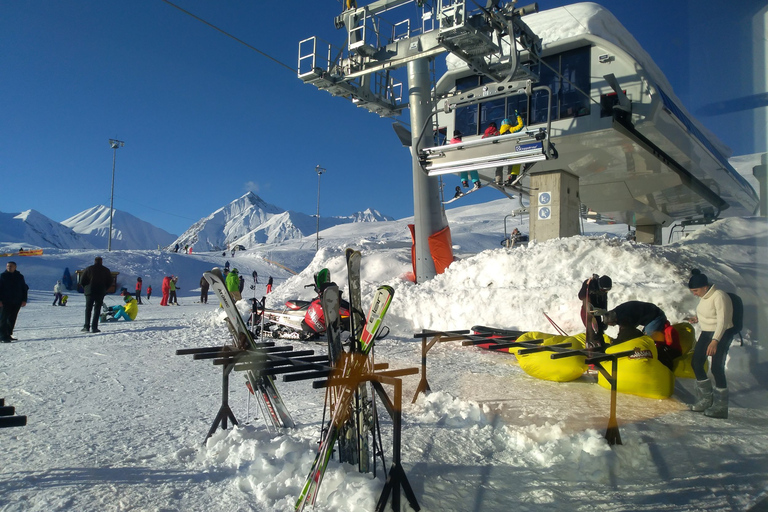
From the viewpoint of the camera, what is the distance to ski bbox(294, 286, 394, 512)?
111 inches

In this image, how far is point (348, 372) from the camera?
2971 millimetres

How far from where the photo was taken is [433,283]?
12375mm

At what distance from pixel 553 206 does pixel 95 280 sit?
13.2 m

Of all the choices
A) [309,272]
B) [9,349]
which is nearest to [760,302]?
[9,349]

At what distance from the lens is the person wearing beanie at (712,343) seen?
4.64m

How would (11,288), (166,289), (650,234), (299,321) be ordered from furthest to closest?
(650,234)
(166,289)
(299,321)
(11,288)

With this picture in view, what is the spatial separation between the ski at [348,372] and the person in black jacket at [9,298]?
8923mm

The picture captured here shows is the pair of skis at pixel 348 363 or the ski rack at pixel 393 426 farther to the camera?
the pair of skis at pixel 348 363

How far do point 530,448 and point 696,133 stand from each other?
4414mm

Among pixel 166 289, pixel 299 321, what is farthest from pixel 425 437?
pixel 166 289

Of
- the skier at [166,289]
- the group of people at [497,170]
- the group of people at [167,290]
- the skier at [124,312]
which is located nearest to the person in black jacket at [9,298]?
the skier at [124,312]

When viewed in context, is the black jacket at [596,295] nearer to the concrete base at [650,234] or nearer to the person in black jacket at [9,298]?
the person in black jacket at [9,298]

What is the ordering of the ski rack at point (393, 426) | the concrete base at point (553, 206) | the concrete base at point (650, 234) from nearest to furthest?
the ski rack at point (393, 426), the concrete base at point (553, 206), the concrete base at point (650, 234)

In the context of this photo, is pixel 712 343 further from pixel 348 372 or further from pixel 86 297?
pixel 86 297
